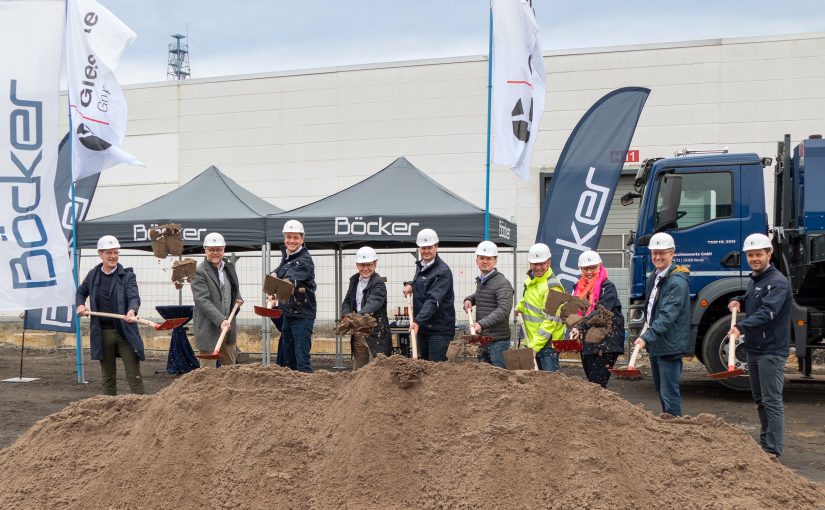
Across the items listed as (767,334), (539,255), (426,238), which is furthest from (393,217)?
(767,334)

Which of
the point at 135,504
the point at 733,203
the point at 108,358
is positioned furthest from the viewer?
the point at 733,203

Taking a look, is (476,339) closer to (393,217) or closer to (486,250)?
(486,250)

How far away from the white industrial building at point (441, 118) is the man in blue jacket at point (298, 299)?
6122 millimetres

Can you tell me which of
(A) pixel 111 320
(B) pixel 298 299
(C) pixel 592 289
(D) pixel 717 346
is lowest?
(D) pixel 717 346

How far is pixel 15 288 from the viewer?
8.42 m

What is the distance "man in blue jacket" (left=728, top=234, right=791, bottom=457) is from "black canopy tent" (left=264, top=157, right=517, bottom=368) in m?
4.41

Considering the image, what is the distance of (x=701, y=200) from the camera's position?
372 inches

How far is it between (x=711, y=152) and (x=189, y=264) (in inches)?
255

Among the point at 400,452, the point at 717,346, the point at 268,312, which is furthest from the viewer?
the point at 717,346

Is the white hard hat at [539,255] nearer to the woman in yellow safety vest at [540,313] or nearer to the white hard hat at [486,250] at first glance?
the woman in yellow safety vest at [540,313]

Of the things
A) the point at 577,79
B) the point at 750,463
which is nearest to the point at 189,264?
the point at 750,463

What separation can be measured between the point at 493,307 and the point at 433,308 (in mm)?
562

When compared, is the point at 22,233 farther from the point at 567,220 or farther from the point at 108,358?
the point at 567,220

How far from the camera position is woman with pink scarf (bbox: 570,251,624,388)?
22.7ft
